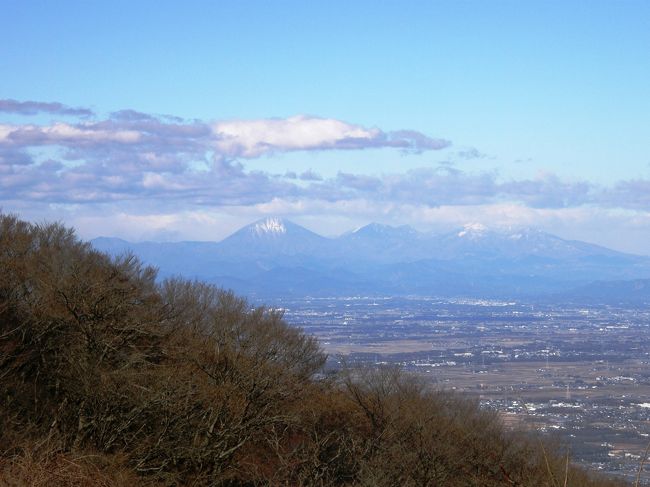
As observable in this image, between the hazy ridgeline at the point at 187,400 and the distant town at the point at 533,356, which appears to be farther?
the distant town at the point at 533,356

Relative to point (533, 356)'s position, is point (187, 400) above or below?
above

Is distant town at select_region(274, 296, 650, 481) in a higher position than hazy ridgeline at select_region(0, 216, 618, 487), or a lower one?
lower

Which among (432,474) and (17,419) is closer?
(17,419)

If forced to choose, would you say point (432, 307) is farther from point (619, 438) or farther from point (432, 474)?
point (432, 474)

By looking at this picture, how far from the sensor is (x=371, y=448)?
25.6 metres

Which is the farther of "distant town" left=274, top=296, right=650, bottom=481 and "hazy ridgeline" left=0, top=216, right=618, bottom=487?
"distant town" left=274, top=296, right=650, bottom=481

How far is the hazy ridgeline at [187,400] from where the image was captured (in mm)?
18953

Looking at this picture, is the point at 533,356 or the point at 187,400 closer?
the point at 187,400

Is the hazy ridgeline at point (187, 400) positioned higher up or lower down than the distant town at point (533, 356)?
higher up

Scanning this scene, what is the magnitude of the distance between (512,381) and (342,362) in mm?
46232

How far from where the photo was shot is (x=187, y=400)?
20234 millimetres

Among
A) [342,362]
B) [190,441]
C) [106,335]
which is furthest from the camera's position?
[342,362]

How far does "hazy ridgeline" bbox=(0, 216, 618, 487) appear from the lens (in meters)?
19.0

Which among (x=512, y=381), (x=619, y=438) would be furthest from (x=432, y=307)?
(x=619, y=438)
